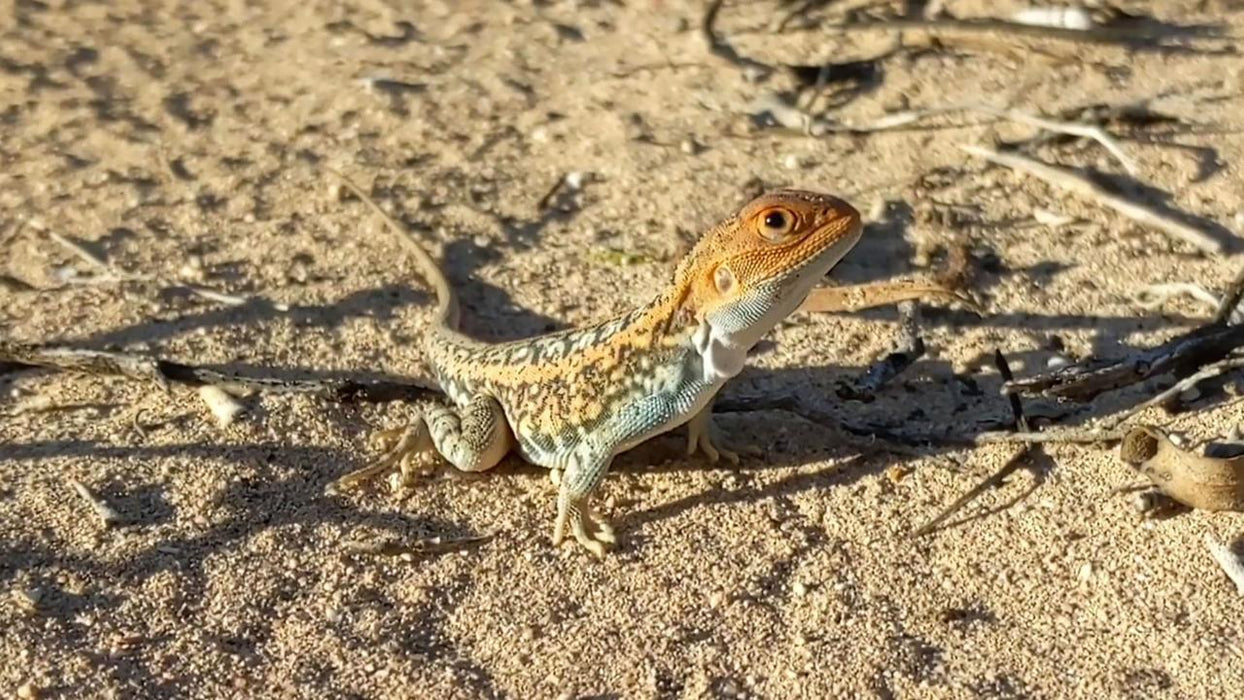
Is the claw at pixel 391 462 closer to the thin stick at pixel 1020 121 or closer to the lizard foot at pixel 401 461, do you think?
the lizard foot at pixel 401 461

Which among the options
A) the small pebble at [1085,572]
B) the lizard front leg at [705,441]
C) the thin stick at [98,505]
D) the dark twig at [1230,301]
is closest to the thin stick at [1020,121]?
the dark twig at [1230,301]

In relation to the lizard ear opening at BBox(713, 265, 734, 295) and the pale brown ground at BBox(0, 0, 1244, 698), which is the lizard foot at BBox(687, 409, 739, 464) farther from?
the lizard ear opening at BBox(713, 265, 734, 295)

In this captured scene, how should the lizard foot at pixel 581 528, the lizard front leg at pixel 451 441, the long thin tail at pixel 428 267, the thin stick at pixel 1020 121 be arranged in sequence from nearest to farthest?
1. the lizard foot at pixel 581 528
2. the lizard front leg at pixel 451 441
3. the long thin tail at pixel 428 267
4. the thin stick at pixel 1020 121

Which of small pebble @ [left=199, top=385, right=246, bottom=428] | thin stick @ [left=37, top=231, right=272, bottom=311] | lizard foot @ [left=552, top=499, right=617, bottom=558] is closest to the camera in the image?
lizard foot @ [left=552, top=499, right=617, bottom=558]

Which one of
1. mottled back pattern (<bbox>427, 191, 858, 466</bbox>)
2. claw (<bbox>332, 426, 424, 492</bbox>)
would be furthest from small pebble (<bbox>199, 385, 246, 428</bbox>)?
mottled back pattern (<bbox>427, 191, 858, 466</bbox>)

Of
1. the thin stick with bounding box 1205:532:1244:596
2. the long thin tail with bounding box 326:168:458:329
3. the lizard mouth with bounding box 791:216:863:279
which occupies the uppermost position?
the lizard mouth with bounding box 791:216:863:279

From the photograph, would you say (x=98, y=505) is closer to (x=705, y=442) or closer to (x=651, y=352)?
(x=651, y=352)

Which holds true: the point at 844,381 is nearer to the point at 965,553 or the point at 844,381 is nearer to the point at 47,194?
the point at 965,553
